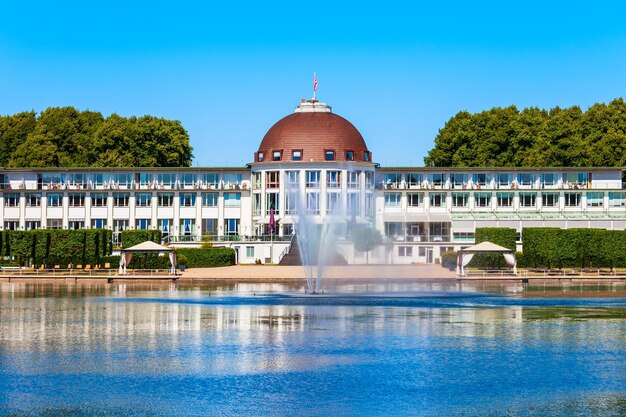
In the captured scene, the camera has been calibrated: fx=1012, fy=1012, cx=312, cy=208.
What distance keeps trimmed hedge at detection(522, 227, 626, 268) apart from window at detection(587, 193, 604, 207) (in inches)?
905

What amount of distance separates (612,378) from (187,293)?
138 ft

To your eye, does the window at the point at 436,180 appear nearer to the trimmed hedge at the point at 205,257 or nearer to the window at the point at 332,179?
the window at the point at 332,179

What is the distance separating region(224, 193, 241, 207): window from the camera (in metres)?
125

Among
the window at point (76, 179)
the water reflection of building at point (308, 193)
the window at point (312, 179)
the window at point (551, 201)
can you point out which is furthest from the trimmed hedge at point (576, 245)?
the window at point (76, 179)

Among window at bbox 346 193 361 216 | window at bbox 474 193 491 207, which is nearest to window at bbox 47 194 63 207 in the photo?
window at bbox 346 193 361 216

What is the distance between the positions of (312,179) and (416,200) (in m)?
13.7

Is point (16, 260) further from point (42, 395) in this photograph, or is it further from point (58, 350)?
point (42, 395)

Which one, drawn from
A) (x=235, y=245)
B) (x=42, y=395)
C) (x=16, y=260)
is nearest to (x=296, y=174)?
(x=235, y=245)

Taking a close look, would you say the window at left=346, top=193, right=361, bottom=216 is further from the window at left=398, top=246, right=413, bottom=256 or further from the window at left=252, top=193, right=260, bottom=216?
the window at left=252, top=193, right=260, bottom=216

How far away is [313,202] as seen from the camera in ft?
400

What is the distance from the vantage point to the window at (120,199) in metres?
124

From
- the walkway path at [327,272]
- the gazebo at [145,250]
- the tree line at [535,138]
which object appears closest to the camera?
the gazebo at [145,250]

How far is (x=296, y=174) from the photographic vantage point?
398ft

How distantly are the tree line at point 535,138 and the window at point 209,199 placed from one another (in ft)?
106
